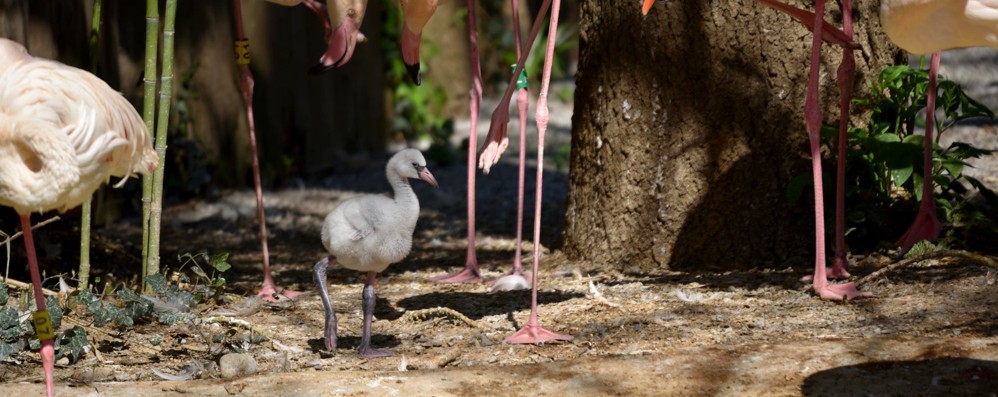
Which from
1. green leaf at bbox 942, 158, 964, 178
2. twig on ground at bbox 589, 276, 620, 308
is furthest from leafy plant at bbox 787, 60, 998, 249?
twig on ground at bbox 589, 276, 620, 308

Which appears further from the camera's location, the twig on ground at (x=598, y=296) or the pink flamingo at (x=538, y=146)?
the twig on ground at (x=598, y=296)

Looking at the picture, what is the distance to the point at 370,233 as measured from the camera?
11.0ft

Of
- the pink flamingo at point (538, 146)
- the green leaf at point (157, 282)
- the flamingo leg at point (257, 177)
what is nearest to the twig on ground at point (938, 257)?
the pink flamingo at point (538, 146)

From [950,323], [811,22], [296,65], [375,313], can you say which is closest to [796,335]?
[950,323]

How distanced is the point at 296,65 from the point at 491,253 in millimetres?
2417

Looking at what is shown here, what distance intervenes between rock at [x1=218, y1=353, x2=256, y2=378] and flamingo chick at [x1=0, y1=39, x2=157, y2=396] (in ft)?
1.66

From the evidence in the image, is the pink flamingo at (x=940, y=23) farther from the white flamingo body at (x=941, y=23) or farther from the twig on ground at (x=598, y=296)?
the twig on ground at (x=598, y=296)

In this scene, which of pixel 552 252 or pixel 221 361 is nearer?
pixel 221 361

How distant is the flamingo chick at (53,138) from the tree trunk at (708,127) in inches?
80.4

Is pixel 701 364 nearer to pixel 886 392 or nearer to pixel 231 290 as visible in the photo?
pixel 886 392

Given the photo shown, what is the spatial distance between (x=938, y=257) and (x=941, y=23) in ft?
2.80

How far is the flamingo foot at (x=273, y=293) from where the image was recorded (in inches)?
163

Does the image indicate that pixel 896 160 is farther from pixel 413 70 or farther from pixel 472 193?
pixel 413 70

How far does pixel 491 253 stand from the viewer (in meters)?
5.17
